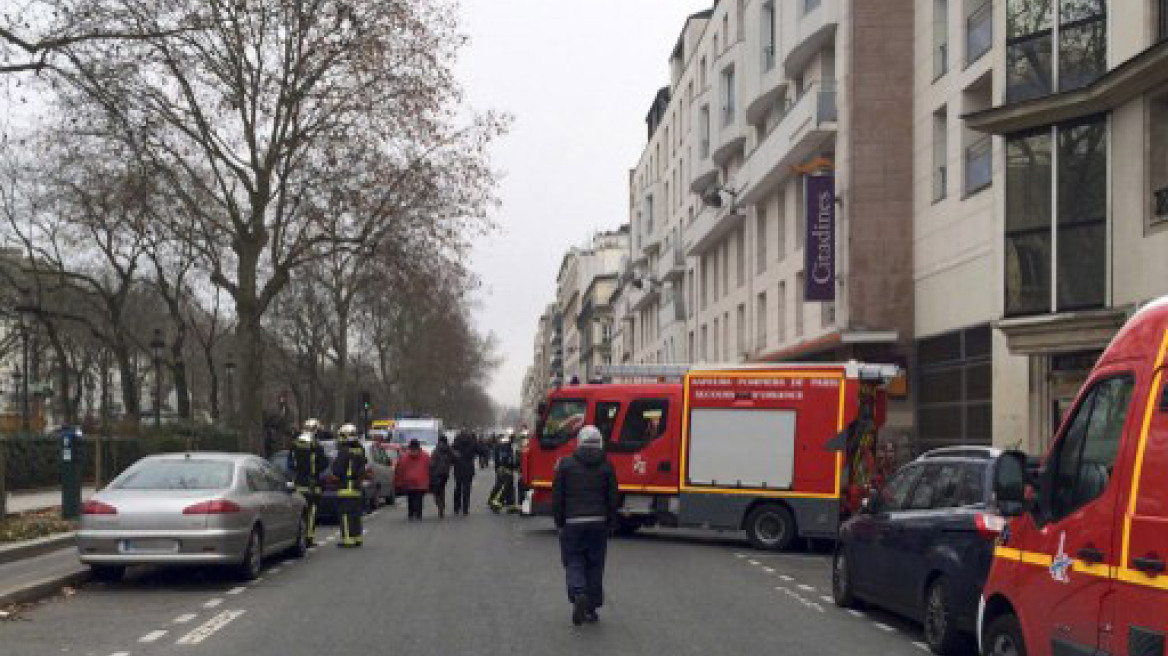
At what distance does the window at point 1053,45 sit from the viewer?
20.8 metres

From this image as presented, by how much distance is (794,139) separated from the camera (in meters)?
33.8

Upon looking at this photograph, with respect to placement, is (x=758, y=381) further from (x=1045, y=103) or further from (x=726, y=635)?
(x=726, y=635)

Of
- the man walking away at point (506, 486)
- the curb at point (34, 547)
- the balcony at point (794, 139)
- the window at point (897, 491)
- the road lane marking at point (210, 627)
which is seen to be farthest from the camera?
the balcony at point (794, 139)

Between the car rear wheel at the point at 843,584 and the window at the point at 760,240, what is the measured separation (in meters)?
29.1

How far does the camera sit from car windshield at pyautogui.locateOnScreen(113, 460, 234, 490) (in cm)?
1409

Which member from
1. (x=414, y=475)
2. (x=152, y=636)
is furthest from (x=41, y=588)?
(x=414, y=475)

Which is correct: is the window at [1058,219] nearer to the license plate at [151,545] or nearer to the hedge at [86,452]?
the license plate at [151,545]

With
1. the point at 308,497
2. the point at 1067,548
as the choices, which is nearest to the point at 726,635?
the point at 1067,548

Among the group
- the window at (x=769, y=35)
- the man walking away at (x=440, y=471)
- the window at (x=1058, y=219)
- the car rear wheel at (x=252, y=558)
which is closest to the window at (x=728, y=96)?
the window at (x=769, y=35)

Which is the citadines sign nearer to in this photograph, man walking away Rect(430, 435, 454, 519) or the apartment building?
the apartment building

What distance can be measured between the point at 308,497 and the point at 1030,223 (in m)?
13.0

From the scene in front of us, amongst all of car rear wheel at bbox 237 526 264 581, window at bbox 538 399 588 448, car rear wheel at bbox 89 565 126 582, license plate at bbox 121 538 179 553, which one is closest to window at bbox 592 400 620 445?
window at bbox 538 399 588 448

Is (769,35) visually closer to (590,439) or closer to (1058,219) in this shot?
(1058,219)

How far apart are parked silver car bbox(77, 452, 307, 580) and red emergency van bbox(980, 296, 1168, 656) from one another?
355 inches
